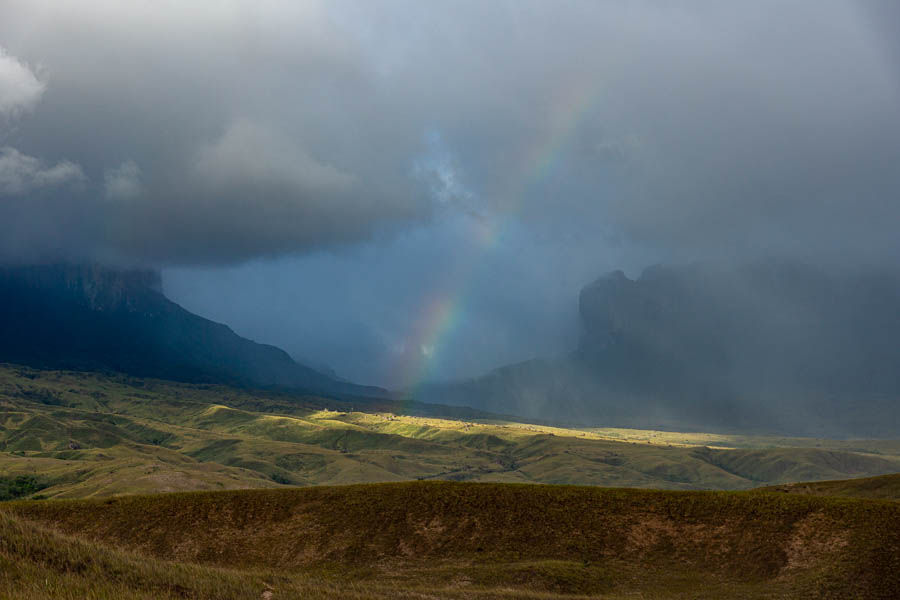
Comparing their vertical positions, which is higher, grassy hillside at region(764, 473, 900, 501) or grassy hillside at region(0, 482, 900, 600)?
grassy hillside at region(764, 473, 900, 501)

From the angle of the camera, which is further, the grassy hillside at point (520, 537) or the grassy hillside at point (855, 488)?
the grassy hillside at point (855, 488)

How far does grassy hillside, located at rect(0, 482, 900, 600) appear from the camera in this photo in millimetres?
48344

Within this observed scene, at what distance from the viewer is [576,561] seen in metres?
55.5

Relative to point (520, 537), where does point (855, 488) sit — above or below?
above

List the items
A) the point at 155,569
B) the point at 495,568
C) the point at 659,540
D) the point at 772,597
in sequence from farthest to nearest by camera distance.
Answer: the point at 659,540, the point at 495,568, the point at 772,597, the point at 155,569

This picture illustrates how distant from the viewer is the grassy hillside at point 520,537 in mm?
48344

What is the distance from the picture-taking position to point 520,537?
61031mm

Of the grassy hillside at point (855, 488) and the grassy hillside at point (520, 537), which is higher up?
the grassy hillside at point (855, 488)

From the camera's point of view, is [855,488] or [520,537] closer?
[520,537]

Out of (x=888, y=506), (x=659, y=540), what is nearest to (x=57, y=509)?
(x=659, y=540)

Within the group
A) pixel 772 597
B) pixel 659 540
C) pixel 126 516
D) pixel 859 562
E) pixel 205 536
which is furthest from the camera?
pixel 126 516

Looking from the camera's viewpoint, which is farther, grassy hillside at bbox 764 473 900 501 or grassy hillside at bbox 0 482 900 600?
grassy hillside at bbox 764 473 900 501

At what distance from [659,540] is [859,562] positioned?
16126 millimetres

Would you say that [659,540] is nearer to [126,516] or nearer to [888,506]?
[888,506]
